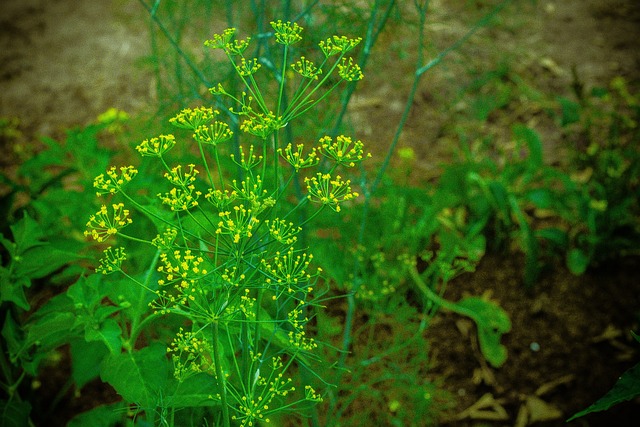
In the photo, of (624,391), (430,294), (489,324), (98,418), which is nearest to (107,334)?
(98,418)

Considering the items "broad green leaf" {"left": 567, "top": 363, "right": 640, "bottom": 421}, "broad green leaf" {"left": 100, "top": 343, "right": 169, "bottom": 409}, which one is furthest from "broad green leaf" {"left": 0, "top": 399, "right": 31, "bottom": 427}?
"broad green leaf" {"left": 567, "top": 363, "right": 640, "bottom": 421}

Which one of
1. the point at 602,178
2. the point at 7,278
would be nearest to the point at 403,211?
the point at 602,178

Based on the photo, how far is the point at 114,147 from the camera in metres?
3.69

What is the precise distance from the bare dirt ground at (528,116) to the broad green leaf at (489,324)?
0.06m

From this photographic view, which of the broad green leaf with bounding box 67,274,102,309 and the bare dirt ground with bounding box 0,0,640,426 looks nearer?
the broad green leaf with bounding box 67,274,102,309

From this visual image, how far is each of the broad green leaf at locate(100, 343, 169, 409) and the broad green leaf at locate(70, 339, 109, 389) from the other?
29cm

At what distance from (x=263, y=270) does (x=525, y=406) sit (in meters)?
1.70

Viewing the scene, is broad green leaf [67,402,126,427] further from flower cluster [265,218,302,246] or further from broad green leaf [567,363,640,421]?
broad green leaf [567,363,640,421]

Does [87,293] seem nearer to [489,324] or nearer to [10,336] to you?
[10,336]

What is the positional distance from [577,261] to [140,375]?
2.16 m

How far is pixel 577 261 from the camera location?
2789mm

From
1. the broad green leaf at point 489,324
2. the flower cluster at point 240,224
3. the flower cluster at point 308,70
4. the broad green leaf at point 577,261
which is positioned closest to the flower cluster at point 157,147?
the flower cluster at point 240,224

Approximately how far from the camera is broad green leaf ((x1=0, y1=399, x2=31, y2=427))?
5.47ft

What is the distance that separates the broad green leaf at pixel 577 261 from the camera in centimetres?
278
